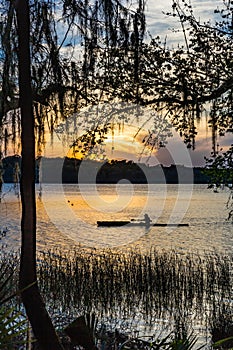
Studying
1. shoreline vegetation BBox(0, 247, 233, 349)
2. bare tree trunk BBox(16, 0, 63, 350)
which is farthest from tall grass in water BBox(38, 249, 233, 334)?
bare tree trunk BBox(16, 0, 63, 350)

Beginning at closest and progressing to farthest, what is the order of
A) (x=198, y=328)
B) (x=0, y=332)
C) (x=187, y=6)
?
(x=0, y=332) → (x=187, y=6) → (x=198, y=328)

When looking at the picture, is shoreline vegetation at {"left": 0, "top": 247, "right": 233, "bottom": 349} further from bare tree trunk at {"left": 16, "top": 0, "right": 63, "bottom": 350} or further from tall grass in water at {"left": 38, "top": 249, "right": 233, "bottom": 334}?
bare tree trunk at {"left": 16, "top": 0, "right": 63, "bottom": 350}

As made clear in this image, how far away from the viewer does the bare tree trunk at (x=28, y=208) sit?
235cm

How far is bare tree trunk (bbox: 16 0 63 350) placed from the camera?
7.72 ft

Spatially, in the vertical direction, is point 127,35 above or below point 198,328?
above

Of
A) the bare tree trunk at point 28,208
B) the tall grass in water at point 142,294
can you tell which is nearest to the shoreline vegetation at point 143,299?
the tall grass in water at point 142,294

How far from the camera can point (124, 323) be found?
27.0 ft

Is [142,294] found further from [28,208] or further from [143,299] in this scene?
[28,208]

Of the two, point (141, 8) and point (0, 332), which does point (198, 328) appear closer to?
point (141, 8)

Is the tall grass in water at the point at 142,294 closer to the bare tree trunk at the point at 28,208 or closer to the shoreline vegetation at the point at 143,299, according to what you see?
the shoreline vegetation at the point at 143,299

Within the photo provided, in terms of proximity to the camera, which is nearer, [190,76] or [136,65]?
[136,65]

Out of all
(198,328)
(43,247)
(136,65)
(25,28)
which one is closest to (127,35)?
(136,65)

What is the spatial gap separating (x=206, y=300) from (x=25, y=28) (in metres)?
7.79

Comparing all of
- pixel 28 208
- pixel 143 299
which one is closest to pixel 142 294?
pixel 143 299
